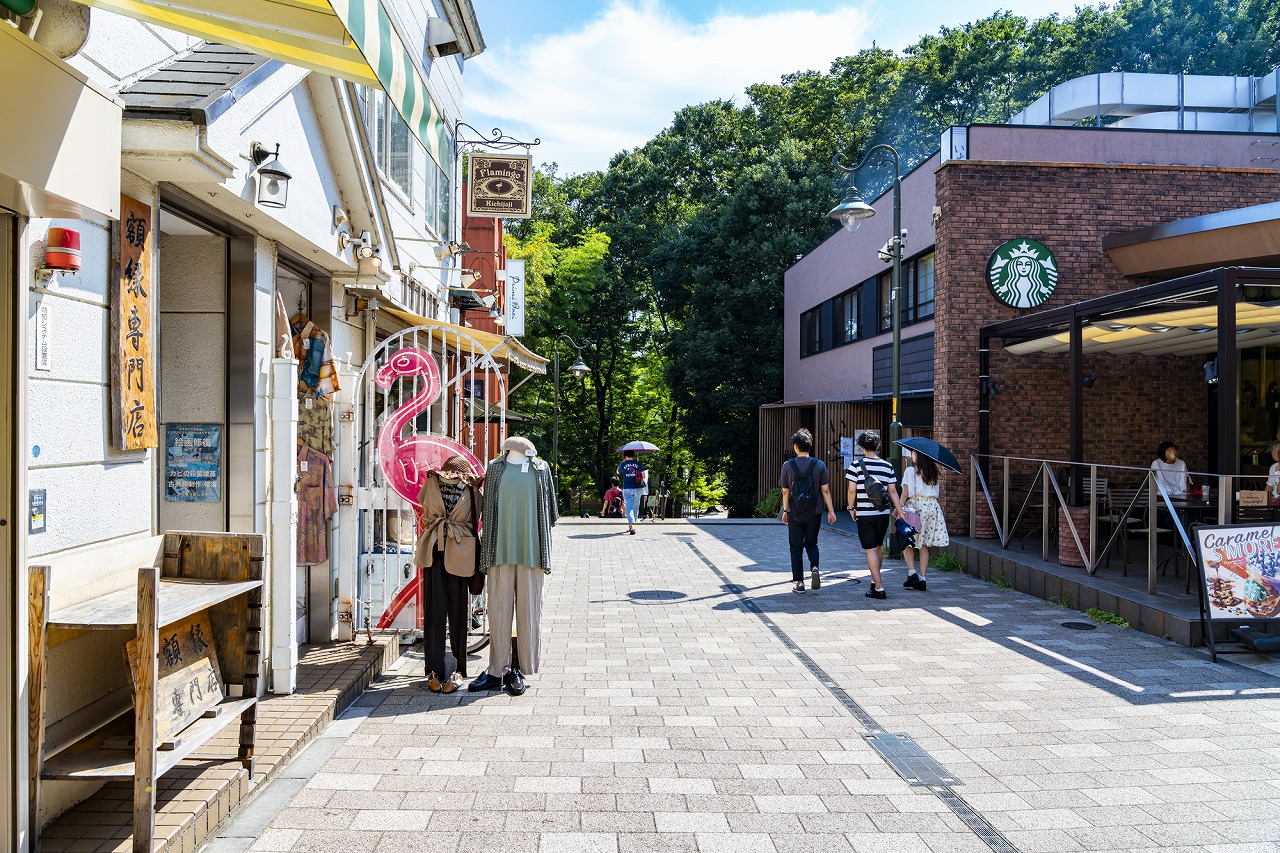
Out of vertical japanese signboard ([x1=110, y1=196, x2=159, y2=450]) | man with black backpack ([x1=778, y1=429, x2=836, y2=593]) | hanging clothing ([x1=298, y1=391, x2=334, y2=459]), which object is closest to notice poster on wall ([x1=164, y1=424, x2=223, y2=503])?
vertical japanese signboard ([x1=110, y1=196, x2=159, y2=450])

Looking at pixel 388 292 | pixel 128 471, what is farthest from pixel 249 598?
pixel 388 292

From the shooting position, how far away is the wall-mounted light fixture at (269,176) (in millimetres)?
5172

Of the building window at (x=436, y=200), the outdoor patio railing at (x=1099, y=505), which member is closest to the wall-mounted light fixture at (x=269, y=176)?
the building window at (x=436, y=200)

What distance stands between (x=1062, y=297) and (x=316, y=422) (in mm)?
11637

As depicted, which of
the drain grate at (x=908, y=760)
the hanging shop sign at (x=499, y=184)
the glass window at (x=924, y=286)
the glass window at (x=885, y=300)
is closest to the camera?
the drain grate at (x=908, y=760)

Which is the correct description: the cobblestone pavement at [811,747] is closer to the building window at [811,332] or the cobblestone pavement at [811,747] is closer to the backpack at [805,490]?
the backpack at [805,490]

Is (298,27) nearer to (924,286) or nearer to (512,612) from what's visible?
(512,612)

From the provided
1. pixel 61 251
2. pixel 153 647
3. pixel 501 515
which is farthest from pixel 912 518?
pixel 61 251

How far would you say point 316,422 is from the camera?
7.01 meters

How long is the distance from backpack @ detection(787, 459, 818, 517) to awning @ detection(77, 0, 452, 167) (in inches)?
282

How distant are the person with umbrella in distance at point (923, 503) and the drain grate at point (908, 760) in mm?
5375

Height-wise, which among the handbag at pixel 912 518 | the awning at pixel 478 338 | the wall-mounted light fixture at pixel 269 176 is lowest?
the handbag at pixel 912 518

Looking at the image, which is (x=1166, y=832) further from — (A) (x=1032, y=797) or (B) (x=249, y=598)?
(B) (x=249, y=598)

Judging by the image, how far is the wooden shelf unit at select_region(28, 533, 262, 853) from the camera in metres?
3.40
